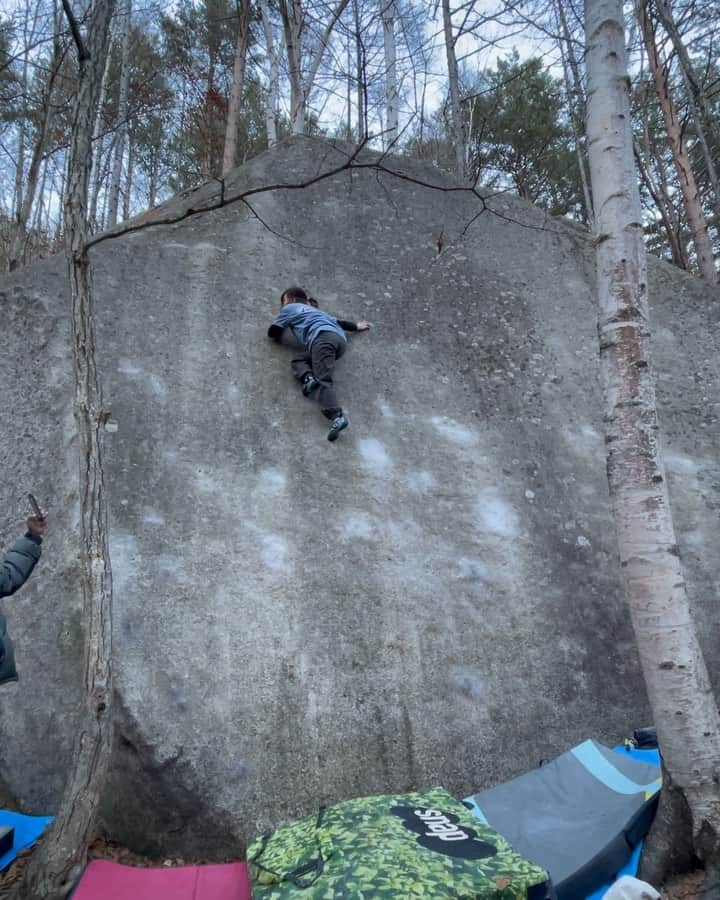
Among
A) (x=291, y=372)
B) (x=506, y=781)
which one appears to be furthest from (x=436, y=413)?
(x=506, y=781)

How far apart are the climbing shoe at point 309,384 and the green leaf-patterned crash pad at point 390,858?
114 inches

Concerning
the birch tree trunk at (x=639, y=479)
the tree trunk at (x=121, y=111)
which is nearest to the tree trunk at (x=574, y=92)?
the birch tree trunk at (x=639, y=479)

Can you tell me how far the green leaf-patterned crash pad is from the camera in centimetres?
190

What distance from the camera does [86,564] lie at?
2.72 meters

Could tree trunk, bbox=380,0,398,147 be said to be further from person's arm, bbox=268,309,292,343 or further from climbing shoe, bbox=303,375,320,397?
climbing shoe, bbox=303,375,320,397

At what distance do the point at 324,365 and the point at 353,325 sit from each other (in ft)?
2.52

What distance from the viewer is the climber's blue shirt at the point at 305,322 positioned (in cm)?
480

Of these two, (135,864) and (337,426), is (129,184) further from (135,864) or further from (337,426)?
(135,864)

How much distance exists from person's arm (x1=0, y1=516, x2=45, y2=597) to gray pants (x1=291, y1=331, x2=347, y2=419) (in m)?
2.38

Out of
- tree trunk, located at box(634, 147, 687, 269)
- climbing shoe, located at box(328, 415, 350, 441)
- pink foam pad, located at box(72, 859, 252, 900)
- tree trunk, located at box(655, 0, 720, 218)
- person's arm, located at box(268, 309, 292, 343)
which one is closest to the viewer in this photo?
pink foam pad, located at box(72, 859, 252, 900)

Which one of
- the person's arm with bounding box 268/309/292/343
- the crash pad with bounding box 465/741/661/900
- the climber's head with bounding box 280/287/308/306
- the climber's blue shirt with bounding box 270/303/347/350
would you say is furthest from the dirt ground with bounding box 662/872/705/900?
the climber's head with bounding box 280/287/308/306

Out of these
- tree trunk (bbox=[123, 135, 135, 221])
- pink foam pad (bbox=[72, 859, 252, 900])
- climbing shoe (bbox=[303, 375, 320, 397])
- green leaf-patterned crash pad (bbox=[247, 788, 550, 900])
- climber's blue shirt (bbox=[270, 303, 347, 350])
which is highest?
tree trunk (bbox=[123, 135, 135, 221])

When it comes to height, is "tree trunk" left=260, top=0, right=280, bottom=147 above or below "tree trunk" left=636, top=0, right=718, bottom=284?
above

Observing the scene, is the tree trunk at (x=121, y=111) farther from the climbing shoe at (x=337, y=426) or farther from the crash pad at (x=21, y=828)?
the crash pad at (x=21, y=828)
